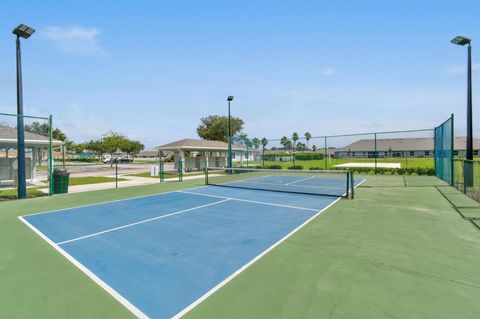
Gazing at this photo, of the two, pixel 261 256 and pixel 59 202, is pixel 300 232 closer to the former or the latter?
pixel 261 256

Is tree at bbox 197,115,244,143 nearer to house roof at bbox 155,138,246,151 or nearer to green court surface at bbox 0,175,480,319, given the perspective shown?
house roof at bbox 155,138,246,151

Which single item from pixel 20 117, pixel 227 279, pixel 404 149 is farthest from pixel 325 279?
pixel 404 149

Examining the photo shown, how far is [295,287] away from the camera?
3744 mm

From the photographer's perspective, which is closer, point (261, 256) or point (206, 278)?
point (206, 278)

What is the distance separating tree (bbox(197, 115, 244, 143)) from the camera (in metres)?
65.9

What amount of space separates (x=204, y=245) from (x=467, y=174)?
41.6ft

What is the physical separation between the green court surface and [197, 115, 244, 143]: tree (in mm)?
59662

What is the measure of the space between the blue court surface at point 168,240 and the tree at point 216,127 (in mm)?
55781

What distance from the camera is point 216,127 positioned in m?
66.4

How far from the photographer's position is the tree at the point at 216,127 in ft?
216

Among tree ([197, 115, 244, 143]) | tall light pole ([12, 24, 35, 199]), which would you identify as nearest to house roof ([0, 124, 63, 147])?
tall light pole ([12, 24, 35, 199])

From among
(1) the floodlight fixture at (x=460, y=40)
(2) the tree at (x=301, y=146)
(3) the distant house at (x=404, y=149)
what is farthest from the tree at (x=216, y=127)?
(1) the floodlight fixture at (x=460, y=40)

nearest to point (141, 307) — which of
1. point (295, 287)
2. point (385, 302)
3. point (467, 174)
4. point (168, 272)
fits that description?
point (168, 272)

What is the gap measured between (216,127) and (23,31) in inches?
2165
